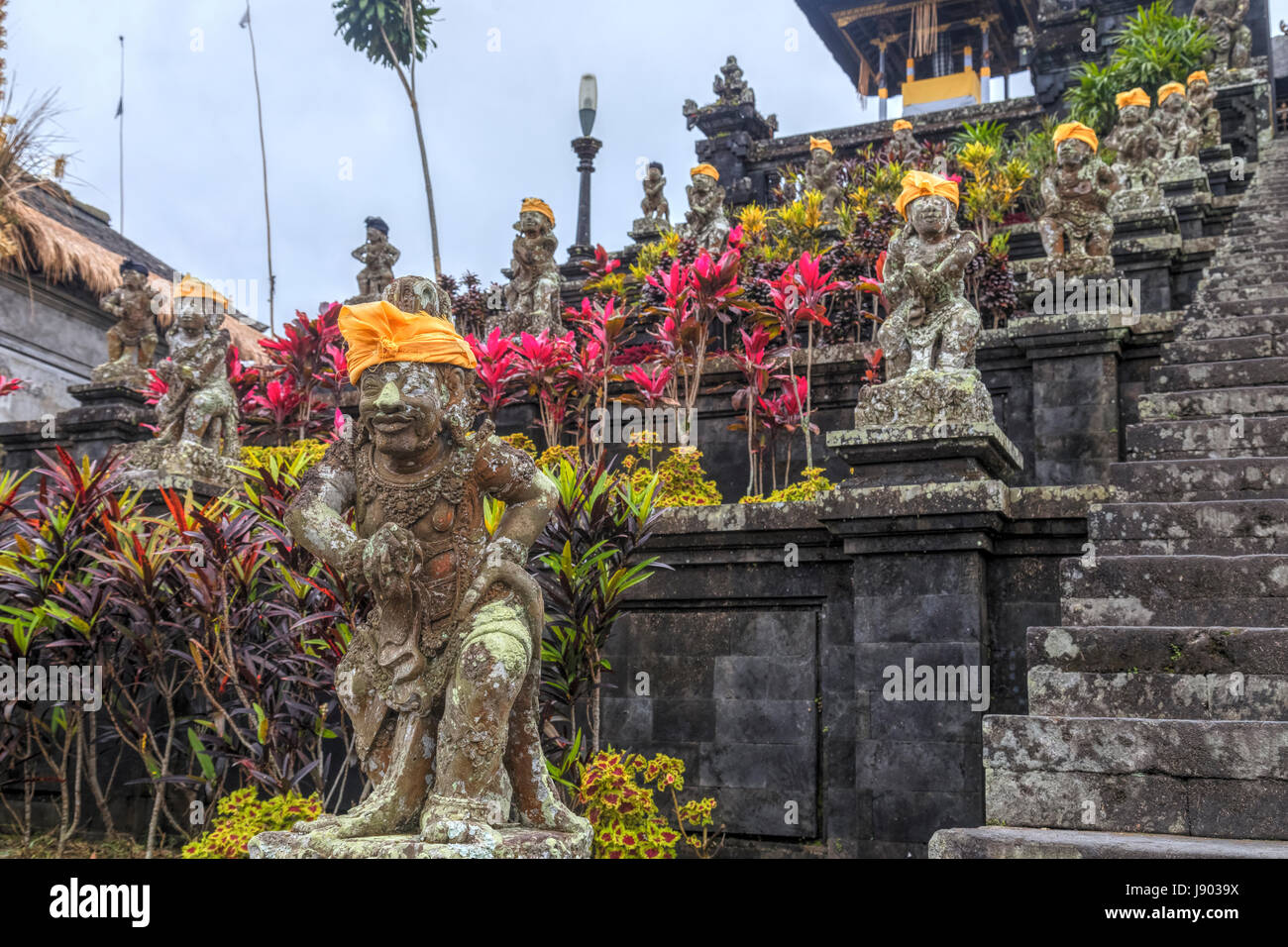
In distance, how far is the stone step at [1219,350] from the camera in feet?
22.7

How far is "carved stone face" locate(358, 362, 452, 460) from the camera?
3.47 meters

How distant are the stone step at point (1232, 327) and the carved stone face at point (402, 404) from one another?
5313 millimetres

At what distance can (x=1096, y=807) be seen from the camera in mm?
3986

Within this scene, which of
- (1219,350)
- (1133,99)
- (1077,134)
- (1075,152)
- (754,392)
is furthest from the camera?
(1133,99)

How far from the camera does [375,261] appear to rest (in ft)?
39.6

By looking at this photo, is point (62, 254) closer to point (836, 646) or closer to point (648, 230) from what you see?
point (648, 230)

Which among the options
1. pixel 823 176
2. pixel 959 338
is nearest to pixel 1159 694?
pixel 959 338

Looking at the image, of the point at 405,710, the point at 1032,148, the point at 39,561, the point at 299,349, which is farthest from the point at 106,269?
the point at 405,710

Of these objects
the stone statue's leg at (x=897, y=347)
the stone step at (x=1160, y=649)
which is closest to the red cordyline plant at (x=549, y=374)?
the stone statue's leg at (x=897, y=347)

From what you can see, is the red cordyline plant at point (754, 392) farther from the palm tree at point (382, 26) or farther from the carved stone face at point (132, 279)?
the palm tree at point (382, 26)

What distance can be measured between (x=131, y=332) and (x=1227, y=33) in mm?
12761

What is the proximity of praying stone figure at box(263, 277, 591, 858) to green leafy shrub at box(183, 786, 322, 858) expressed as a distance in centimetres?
141

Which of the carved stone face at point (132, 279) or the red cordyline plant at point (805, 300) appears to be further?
the carved stone face at point (132, 279)
